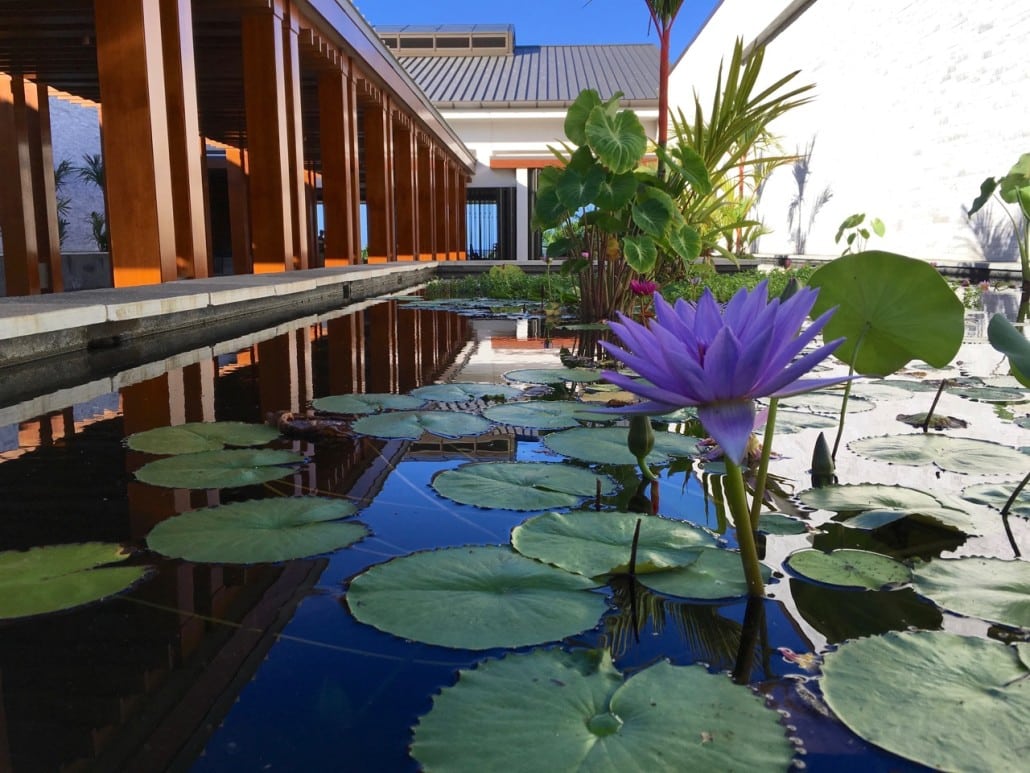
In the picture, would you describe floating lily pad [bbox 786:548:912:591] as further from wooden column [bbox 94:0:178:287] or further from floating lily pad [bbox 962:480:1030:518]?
wooden column [bbox 94:0:178:287]

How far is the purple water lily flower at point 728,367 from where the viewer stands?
0.71 meters

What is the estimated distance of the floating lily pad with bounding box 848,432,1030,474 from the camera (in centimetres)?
151

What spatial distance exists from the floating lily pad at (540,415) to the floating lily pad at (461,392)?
0.16 metres

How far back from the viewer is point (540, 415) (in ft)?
6.39

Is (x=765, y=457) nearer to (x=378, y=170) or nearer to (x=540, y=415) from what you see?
(x=540, y=415)

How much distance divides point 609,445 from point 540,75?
2138 centimetres

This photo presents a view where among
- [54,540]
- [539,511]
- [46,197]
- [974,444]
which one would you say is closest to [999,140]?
[974,444]

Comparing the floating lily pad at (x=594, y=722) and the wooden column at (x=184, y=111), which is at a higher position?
the wooden column at (x=184, y=111)

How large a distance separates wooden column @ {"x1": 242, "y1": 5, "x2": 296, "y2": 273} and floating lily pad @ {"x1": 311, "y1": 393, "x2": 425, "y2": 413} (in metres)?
4.19

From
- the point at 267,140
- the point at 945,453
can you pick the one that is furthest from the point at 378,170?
the point at 945,453

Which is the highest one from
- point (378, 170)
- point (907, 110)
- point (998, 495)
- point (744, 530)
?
point (907, 110)

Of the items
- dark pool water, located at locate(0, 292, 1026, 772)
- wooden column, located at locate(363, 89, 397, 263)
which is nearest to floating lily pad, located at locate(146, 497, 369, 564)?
dark pool water, located at locate(0, 292, 1026, 772)

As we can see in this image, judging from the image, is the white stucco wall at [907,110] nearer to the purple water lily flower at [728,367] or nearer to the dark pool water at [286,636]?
the dark pool water at [286,636]

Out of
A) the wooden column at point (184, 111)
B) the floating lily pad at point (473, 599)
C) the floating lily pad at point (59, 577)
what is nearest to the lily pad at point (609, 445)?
the floating lily pad at point (473, 599)
